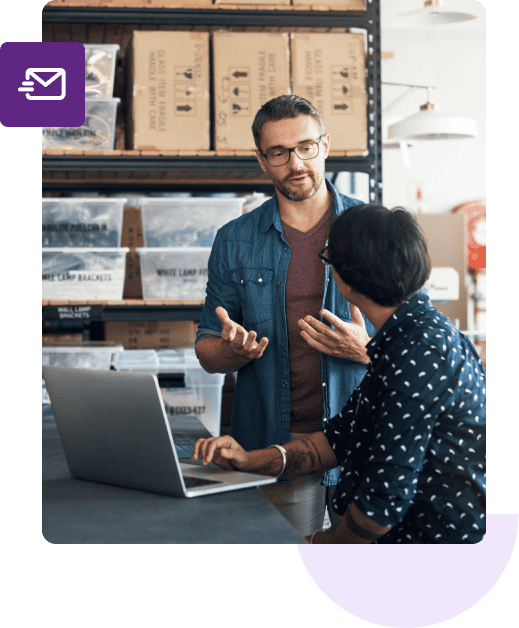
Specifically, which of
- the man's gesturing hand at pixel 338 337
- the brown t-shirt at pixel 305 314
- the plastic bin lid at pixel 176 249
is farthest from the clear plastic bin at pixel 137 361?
the man's gesturing hand at pixel 338 337

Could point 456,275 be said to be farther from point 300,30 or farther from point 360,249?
point 300,30

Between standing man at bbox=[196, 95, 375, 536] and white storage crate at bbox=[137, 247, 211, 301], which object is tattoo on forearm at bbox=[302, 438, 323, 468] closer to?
standing man at bbox=[196, 95, 375, 536]

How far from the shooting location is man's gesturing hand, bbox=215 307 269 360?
47.2 inches

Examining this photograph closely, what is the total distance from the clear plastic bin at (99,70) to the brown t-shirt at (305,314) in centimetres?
88

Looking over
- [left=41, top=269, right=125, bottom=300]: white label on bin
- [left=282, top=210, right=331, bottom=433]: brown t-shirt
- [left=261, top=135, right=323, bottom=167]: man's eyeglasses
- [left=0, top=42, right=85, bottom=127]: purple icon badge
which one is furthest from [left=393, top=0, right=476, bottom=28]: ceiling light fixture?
[left=41, top=269, right=125, bottom=300]: white label on bin

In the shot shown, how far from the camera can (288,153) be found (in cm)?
137

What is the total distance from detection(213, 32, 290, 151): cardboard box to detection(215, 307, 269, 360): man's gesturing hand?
2.71ft

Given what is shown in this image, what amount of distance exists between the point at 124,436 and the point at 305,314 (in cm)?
48

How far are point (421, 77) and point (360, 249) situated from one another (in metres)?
0.81

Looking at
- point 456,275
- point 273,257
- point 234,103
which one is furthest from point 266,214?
point 234,103

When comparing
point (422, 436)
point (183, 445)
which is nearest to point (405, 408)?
point (422, 436)

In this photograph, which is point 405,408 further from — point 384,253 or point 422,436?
point 384,253

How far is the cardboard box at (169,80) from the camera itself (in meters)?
1.87

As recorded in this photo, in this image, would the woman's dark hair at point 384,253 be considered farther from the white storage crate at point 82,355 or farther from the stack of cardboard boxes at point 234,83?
the white storage crate at point 82,355
